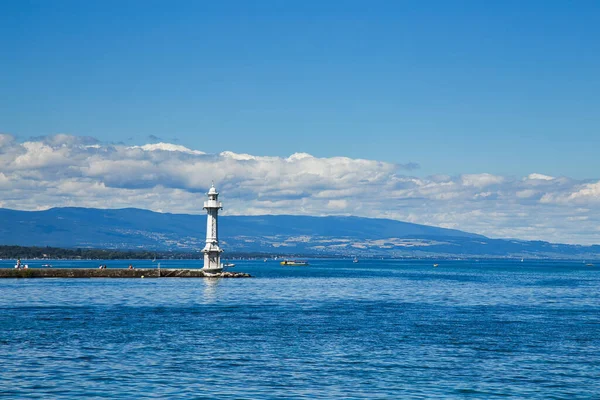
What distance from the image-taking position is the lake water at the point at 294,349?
111ft

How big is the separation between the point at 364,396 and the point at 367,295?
6619 centimetres

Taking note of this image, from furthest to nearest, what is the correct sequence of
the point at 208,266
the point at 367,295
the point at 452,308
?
the point at 208,266 → the point at 367,295 → the point at 452,308

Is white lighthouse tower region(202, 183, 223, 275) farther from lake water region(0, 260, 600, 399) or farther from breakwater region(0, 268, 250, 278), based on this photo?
lake water region(0, 260, 600, 399)

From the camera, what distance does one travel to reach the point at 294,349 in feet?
148

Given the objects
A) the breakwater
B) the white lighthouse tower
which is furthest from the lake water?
the breakwater

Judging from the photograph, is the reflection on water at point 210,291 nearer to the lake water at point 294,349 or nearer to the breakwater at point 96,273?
the lake water at point 294,349

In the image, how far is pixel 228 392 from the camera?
1286 inches

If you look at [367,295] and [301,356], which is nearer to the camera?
[301,356]

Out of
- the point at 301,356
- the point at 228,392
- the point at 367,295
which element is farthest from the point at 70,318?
the point at 367,295

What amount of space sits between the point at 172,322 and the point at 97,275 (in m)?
82.3

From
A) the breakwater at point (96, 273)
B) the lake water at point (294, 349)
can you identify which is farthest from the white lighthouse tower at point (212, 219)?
the lake water at point (294, 349)

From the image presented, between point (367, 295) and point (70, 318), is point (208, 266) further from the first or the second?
point (70, 318)

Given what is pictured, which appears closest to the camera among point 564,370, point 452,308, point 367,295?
point 564,370

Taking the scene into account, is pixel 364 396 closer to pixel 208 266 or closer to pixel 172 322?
pixel 172 322
